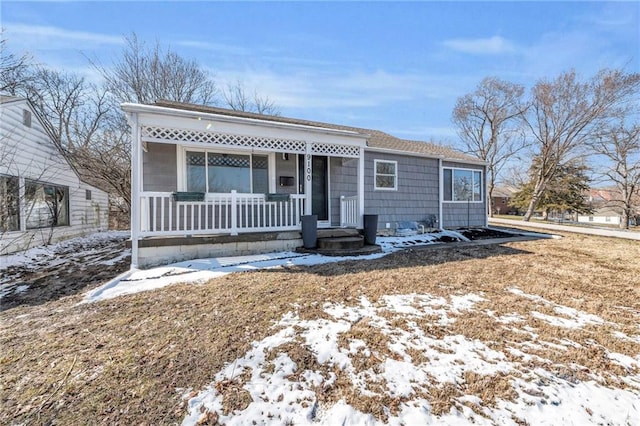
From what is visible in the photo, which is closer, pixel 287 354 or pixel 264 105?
pixel 287 354

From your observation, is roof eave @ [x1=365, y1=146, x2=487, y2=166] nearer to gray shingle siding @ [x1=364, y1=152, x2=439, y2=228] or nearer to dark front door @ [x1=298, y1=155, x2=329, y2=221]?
gray shingle siding @ [x1=364, y1=152, x2=439, y2=228]

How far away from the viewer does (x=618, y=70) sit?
60.7ft

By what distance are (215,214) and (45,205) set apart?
6.60 meters

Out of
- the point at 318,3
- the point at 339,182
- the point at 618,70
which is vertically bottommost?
the point at 339,182

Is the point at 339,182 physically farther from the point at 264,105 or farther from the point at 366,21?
the point at 264,105

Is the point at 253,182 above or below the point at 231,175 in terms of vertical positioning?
below

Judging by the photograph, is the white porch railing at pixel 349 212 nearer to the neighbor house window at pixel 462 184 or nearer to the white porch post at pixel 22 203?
the neighbor house window at pixel 462 184

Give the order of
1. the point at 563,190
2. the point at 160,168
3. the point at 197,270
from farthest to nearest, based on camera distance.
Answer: the point at 563,190 < the point at 160,168 < the point at 197,270

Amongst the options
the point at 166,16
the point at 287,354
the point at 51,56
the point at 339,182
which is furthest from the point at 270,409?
the point at 51,56

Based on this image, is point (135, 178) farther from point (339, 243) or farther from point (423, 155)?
point (423, 155)

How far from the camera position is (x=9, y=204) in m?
7.17

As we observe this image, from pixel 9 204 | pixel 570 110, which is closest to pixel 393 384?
pixel 9 204

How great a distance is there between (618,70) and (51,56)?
3275 cm

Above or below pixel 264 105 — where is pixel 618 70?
above
